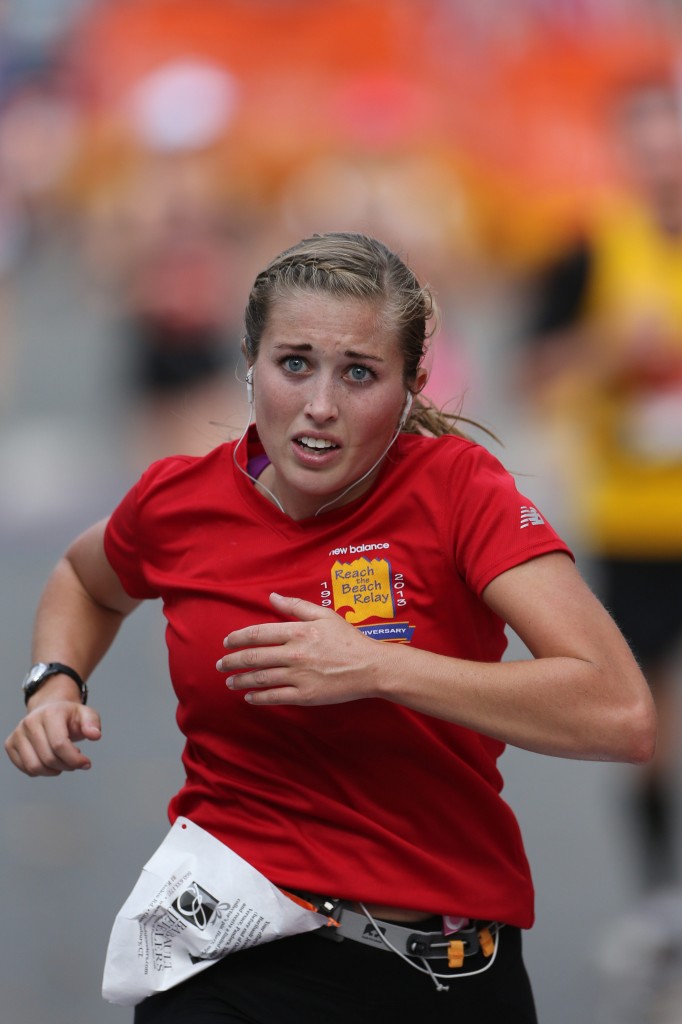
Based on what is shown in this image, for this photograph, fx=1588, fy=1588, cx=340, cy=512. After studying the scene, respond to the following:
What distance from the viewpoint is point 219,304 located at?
9.73m

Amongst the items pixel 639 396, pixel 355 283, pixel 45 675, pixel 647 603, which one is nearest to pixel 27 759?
pixel 45 675

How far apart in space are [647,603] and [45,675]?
2.60 m

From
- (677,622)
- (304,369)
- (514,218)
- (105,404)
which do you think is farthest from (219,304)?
(304,369)

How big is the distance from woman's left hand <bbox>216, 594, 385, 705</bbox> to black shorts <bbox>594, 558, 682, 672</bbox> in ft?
9.05

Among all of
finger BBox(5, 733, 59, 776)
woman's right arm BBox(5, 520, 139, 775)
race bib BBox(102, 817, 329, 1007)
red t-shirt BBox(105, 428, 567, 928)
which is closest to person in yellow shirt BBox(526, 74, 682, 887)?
woman's right arm BBox(5, 520, 139, 775)

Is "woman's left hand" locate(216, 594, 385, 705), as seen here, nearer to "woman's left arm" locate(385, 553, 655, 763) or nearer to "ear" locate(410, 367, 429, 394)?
"woman's left arm" locate(385, 553, 655, 763)

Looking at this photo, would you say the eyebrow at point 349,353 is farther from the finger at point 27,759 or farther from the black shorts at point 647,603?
the black shorts at point 647,603

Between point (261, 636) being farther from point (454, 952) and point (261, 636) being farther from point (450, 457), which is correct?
point (454, 952)

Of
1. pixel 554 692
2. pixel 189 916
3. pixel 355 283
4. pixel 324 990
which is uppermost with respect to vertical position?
pixel 355 283

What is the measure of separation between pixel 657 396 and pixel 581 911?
1.60m

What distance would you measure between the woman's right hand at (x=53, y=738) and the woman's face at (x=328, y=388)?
52 cm

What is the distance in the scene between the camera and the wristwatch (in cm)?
278

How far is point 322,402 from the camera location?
7.85 ft

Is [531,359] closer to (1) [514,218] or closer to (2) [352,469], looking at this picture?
(2) [352,469]
